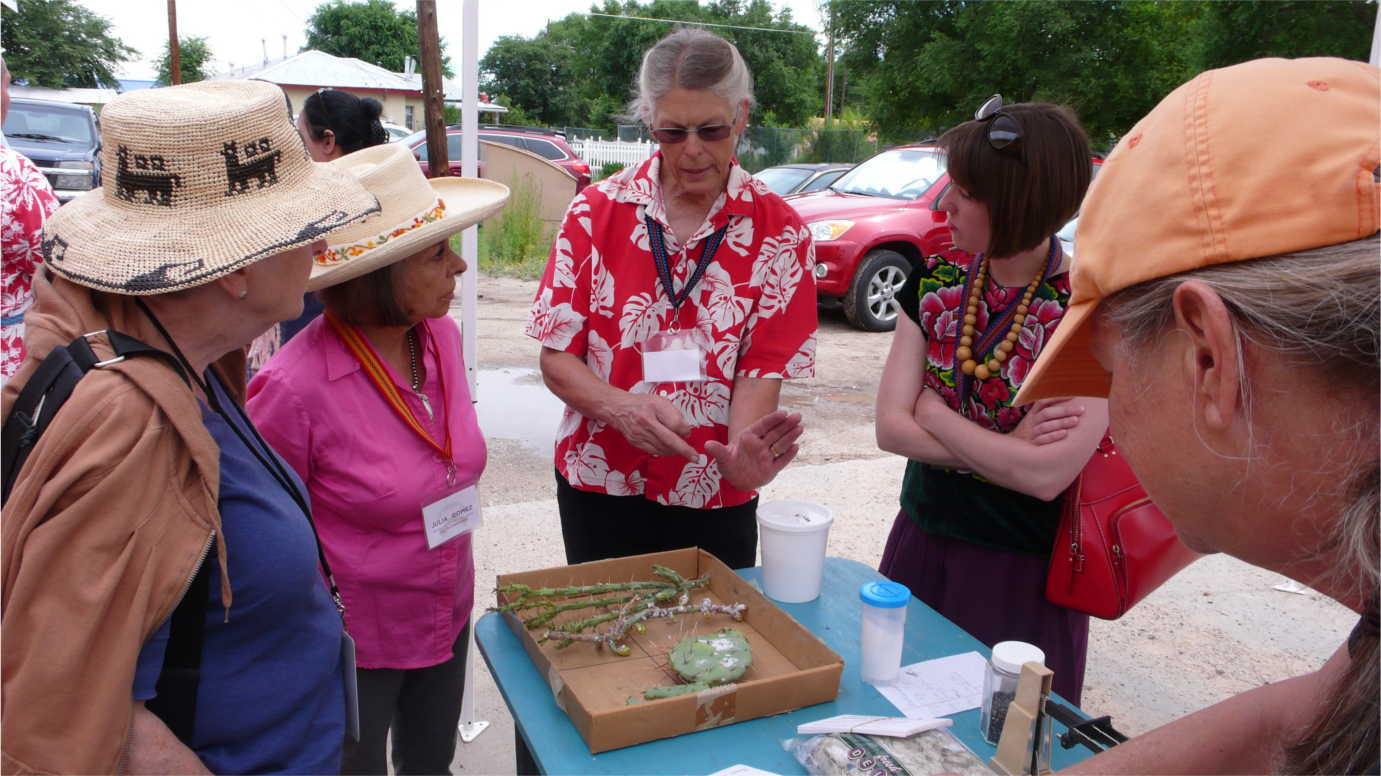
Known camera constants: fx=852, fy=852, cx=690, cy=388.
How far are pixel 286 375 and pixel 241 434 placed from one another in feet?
1.74

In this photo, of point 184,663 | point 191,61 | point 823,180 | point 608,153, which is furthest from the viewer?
point 191,61

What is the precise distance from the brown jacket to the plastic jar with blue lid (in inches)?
43.8

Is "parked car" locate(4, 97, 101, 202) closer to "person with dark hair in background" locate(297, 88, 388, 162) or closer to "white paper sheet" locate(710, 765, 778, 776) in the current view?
"person with dark hair in background" locate(297, 88, 388, 162)

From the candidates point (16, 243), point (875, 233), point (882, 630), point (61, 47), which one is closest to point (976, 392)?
point (882, 630)

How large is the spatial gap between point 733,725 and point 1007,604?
0.90m

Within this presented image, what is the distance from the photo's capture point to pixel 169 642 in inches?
47.2

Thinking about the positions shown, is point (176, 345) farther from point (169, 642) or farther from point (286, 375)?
point (286, 375)

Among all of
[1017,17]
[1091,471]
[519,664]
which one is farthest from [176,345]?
[1017,17]

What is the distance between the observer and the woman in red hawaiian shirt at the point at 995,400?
1.93m

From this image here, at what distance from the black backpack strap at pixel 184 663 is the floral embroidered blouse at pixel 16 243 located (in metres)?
1.89

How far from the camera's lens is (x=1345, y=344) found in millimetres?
671

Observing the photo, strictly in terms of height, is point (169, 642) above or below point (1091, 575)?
above

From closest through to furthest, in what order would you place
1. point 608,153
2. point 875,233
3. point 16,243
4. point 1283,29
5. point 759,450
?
1. point 759,450
2. point 16,243
3. point 875,233
4. point 1283,29
5. point 608,153

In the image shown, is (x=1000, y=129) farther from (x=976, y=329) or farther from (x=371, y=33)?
(x=371, y=33)
